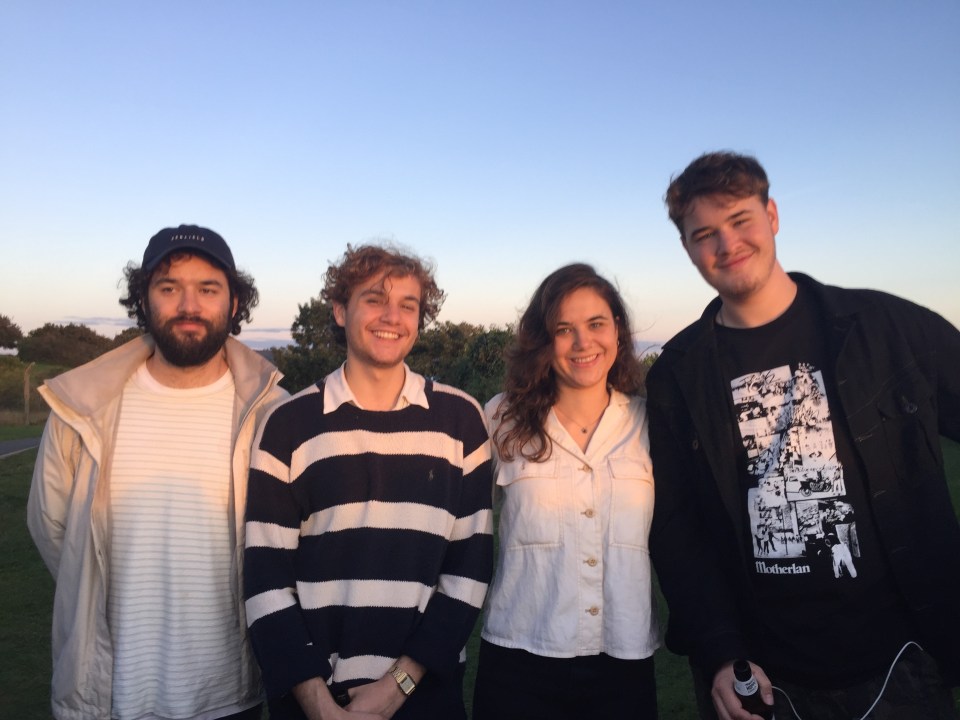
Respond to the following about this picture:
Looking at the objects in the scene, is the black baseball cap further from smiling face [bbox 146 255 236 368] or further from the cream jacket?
the cream jacket

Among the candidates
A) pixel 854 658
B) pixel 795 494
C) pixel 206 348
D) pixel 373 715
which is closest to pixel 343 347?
pixel 206 348

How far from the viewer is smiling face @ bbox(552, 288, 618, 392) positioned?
284 cm

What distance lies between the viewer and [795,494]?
7.92 feet

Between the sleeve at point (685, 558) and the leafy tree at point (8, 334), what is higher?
the leafy tree at point (8, 334)

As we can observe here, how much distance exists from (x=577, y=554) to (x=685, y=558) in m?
0.39

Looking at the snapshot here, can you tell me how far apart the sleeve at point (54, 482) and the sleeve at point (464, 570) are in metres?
1.41

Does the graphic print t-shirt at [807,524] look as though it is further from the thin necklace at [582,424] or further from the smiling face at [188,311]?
the smiling face at [188,311]

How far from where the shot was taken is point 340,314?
2.89 metres

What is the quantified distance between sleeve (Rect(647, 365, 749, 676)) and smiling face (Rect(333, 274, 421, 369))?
0.98 meters

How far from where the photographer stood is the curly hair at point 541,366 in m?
2.84

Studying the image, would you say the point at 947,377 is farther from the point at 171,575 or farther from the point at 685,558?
the point at 171,575

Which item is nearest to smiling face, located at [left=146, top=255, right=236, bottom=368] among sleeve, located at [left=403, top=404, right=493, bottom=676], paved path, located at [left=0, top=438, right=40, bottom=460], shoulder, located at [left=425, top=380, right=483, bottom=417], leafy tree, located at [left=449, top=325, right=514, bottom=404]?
shoulder, located at [left=425, top=380, right=483, bottom=417]

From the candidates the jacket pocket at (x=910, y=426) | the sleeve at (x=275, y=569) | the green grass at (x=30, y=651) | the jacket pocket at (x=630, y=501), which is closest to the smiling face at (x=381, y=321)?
the sleeve at (x=275, y=569)

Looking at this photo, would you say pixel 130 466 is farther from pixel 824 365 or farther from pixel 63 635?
pixel 824 365
